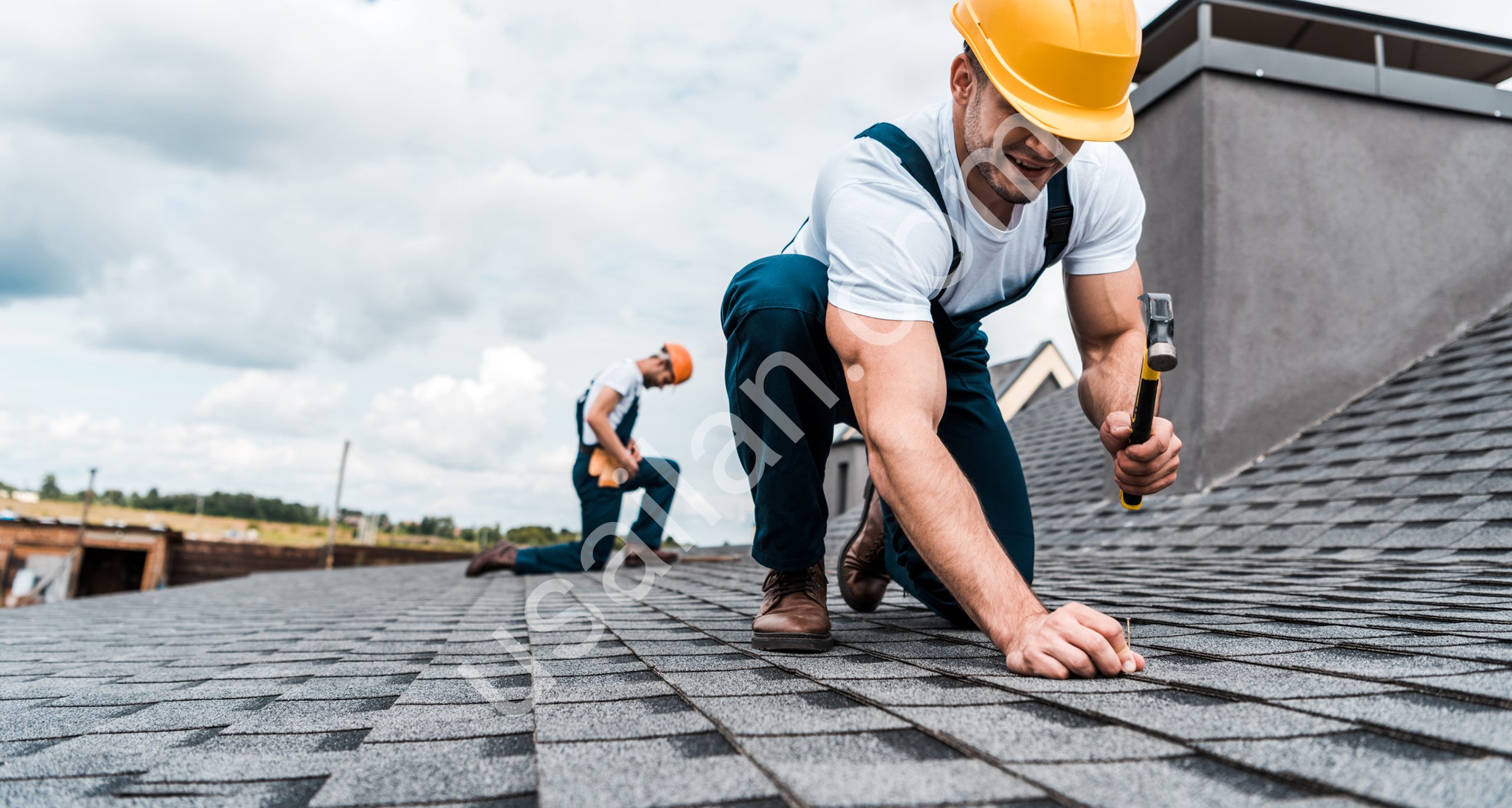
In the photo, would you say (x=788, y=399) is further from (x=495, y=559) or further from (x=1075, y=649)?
(x=495, y=559)

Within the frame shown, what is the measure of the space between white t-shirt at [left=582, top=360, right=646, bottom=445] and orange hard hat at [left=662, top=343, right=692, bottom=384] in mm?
282

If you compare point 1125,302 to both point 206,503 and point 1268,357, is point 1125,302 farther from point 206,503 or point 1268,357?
point 206,503

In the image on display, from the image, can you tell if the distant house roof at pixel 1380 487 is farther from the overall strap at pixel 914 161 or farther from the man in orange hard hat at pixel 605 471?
the man in orange hard hat at pixel 605 471

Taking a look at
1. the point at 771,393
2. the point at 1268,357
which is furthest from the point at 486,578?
the point at 1268,357

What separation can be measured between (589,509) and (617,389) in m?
0.78

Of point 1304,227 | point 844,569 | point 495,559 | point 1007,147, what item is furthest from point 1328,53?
point 495,559

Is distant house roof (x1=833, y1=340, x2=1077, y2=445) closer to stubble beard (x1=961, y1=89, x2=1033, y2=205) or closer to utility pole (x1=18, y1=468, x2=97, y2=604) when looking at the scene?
stubble beard (x1=961, y1=89, x2=1033, y2=205)

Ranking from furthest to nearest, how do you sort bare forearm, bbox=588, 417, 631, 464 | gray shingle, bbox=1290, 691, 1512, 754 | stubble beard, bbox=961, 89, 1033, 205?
bare forearm, bbox=588, 417, 631, 464 < stubble beard, bbox=961, 89, 1033, 205 < gray shingle, bbox=1290, 691, 1512, 754

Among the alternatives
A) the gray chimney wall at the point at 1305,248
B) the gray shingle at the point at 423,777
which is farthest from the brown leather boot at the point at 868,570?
the gray chimney wall at the point at 1305,248

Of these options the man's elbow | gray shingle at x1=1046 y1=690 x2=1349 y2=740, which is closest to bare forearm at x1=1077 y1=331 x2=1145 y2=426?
the man's elbow

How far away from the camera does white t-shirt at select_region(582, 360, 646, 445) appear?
4828 millimetres

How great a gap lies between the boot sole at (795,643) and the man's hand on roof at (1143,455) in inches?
25.3

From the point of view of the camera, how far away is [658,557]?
5.18 m

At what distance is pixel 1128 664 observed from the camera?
3.68ft
